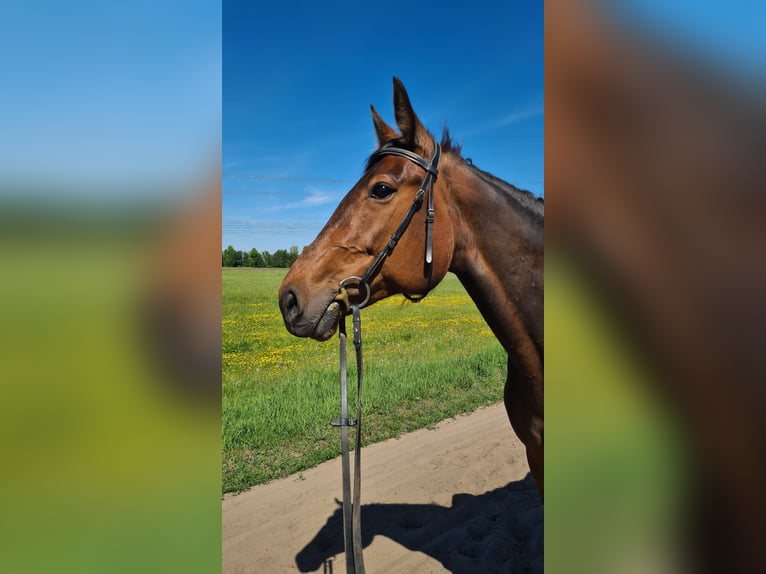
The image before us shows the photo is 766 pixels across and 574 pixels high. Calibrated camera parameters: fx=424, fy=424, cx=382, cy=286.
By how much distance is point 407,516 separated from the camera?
4434 mm

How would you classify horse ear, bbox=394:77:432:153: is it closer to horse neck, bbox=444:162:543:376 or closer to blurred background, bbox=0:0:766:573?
horse neck, bbox=444:162:543:376

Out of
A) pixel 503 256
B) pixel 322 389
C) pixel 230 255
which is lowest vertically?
pixel 322 389

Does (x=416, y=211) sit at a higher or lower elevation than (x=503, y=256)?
higher

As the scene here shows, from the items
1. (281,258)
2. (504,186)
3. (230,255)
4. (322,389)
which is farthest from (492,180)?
(281,258)

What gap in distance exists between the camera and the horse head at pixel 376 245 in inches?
90.2

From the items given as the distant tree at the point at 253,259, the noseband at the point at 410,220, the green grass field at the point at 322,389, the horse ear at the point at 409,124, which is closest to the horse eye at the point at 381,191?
the noseband at the point at 410,220

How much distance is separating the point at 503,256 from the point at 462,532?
3.15 m

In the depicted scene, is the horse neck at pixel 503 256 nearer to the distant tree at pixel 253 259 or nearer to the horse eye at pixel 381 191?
the horse eye at pixel 381 191

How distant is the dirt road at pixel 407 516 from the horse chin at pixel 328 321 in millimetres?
2454

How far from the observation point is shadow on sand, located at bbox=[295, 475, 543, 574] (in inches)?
146
